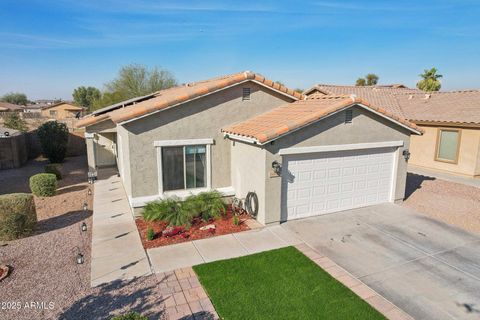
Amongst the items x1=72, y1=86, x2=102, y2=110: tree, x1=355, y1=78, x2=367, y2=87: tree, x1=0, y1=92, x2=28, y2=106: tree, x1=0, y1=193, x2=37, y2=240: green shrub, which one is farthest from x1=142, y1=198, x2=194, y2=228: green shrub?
x1=0, y1=92, x2=28, y2=106: tree

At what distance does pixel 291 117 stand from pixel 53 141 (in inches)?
721

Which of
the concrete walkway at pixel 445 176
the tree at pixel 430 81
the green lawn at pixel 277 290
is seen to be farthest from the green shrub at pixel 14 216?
the tree at pixel 430 81

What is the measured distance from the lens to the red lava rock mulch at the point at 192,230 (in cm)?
973

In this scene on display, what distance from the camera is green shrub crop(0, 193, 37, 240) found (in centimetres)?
966

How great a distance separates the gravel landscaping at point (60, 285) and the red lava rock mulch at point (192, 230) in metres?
1.68

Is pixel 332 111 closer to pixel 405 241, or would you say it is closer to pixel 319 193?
pixel 319 193

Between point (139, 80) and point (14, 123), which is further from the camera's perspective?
point (139, 80)

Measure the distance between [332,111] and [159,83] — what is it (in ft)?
122

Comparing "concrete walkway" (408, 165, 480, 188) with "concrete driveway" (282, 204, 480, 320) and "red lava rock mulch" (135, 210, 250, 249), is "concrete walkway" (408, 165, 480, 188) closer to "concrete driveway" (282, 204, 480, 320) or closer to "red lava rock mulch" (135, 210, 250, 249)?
"concrete driveway" (282, 204, 480, 320)

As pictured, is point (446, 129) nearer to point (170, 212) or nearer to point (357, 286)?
point (357, 286)

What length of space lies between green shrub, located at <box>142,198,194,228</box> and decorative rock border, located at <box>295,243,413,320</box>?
386 cm

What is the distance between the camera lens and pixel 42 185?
14.4 meters

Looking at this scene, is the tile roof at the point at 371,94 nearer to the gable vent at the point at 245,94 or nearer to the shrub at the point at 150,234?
the gable vent at the point at 245,94

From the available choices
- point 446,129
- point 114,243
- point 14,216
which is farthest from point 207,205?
point 446,129
